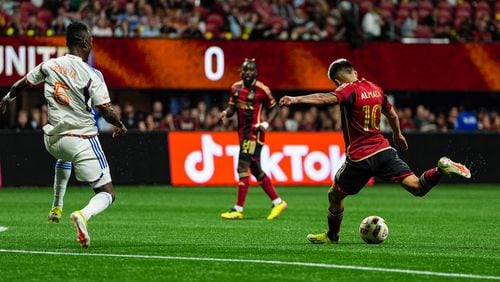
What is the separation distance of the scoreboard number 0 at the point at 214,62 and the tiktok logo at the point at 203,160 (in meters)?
3.00

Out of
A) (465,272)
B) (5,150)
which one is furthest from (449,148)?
(465,272)

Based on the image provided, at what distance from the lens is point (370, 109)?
40.5 feet

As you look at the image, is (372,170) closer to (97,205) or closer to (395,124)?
(395,124)

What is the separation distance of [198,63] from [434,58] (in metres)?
6.54

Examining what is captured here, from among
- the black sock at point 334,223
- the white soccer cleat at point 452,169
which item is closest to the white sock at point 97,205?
the black sock at point 334,223

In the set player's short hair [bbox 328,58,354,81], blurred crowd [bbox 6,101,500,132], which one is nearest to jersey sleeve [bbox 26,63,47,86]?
player's short hair [bbox 328,58,354,81]

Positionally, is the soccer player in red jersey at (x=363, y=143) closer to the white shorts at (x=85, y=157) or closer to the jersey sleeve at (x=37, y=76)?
the white shorts at (x=85, y=157)

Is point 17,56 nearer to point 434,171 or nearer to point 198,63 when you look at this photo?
point 198,63

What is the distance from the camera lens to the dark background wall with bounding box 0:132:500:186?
25.0m

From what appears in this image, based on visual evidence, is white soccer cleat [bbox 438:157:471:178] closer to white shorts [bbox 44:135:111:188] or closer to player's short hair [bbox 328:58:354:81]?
player's short hair [bbox 328:58:354:81]

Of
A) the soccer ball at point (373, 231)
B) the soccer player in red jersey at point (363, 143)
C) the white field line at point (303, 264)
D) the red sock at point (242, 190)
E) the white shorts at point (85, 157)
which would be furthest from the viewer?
the red sock at point (242, 190)

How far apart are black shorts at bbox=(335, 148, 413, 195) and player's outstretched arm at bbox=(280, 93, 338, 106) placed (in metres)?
0.84

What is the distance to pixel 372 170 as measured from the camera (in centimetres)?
1236

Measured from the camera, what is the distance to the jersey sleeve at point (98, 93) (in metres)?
11.6
